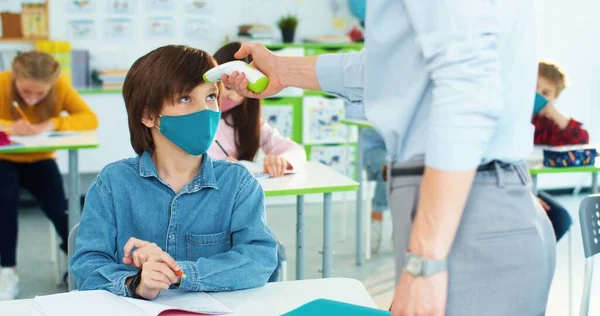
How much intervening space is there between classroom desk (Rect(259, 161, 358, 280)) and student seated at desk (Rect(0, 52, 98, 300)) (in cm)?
140

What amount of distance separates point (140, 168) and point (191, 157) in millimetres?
154

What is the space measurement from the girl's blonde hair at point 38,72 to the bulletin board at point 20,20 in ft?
5.86

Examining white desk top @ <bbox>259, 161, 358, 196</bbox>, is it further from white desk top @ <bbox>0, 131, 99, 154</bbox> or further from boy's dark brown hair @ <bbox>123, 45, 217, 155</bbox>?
white desk top @ <bbox>0, 131, 99, 154</bbox>

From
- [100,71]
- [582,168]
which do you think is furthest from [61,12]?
[582,168]

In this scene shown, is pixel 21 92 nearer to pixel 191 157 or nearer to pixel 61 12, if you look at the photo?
pixel 61 12

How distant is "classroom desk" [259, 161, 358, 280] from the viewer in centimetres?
298

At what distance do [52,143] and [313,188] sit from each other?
156cm

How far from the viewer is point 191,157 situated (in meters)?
2.06

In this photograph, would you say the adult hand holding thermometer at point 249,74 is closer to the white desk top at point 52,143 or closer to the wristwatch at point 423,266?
the wristwatch at point 423,266

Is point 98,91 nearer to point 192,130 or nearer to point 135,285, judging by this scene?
point 192,130

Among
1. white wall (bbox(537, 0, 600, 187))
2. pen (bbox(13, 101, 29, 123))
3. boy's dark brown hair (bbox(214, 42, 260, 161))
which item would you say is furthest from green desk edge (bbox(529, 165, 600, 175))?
white wall (bbox(537, 0, 600, 187))

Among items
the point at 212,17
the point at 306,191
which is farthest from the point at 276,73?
the point at 212,17

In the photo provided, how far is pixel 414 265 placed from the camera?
120cm

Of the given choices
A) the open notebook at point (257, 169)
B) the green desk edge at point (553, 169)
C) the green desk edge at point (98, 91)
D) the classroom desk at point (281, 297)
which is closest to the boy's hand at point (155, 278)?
the classroom desk at point (281, 297)
